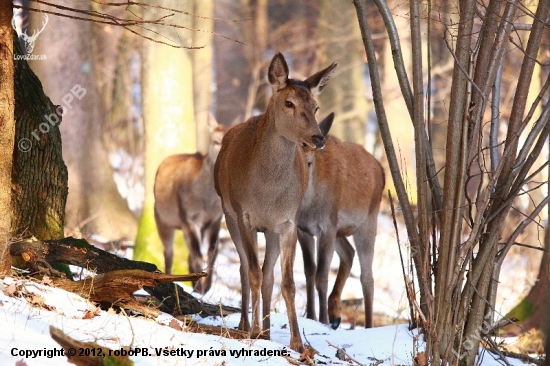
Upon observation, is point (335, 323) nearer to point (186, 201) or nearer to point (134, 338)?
point (134, 338)

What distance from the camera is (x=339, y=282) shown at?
9633 mm

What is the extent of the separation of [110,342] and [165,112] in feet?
26.8

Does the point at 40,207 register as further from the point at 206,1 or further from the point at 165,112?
the point at 206,1

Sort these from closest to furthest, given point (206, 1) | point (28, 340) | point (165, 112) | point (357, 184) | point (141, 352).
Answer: point (28, 340) < point (141, 352) < point (357, 184) < point (165, 112) < point (206, 1)

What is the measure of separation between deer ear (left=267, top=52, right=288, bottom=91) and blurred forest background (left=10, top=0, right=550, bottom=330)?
1.27 feet

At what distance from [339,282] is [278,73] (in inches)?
139

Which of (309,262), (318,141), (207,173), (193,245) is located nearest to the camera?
(318,141)

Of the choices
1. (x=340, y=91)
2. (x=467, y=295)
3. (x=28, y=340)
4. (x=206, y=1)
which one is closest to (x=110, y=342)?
(x=28, y=340)

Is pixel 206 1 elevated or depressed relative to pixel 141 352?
elevated

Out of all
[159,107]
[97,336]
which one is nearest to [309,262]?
[159,107]

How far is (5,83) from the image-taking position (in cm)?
577

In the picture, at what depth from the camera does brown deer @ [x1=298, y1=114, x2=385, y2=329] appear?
9.21 metres

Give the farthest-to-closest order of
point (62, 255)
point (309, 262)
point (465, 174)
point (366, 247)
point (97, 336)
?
1. point (366, 247)
2. point (309, 262)
3. point (62, 255)
4. point (465, 174)
5. point (97, 336)

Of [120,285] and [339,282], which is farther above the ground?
[120,285]
